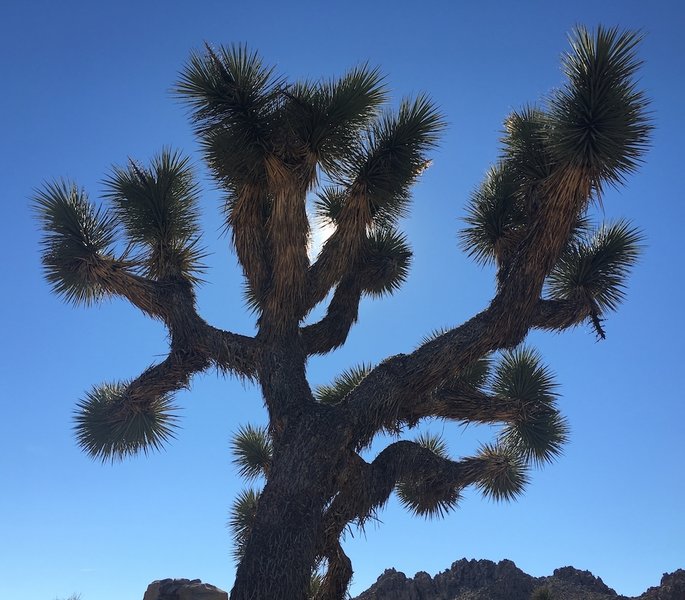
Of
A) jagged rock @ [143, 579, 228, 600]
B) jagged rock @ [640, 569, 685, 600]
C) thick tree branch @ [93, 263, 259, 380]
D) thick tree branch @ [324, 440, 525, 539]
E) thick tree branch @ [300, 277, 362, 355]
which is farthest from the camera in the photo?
jagged rock @ [640, 569, 685, 600]

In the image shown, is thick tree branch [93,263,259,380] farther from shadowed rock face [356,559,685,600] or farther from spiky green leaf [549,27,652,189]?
shadowed rock face [356,559,685,600]

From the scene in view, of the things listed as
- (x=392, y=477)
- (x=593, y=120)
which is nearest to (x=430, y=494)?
A: (x=392, y=477)

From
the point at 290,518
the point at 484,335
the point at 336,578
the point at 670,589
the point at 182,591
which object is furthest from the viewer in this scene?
the point at 670,589

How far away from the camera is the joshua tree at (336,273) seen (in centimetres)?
795

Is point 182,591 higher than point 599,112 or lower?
lower

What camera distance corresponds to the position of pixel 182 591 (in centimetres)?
950

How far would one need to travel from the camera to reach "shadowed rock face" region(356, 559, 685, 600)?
53.9ft

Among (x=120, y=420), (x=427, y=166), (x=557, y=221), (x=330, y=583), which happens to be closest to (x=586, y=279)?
(x=557, y=221)

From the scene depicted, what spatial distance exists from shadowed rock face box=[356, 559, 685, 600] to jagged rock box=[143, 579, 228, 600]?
27.0 feet

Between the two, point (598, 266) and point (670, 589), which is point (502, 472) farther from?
point (670, 589)

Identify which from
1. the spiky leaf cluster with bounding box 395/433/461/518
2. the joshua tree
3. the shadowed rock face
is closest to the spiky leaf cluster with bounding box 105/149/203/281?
the joshua tree

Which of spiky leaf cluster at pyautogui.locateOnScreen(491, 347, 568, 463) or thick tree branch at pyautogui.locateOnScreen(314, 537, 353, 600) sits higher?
spiky leaf cluster at pyautogui.locateOnScreen(491, 347, 568, 463)

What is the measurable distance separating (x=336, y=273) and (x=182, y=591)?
15.8 feet

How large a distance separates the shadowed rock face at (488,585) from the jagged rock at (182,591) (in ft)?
27.0
